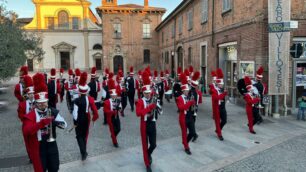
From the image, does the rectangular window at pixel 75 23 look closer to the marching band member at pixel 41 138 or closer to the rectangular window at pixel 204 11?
the rectangular window at pixel 204 11

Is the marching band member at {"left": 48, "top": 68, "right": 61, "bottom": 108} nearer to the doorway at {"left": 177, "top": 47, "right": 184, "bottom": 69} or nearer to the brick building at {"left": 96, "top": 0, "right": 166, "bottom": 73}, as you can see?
the doorway at {"left": 177, "top": 47, "right": 184, "bottom": 69}

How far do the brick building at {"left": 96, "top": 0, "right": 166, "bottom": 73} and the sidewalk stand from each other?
98.8 feet

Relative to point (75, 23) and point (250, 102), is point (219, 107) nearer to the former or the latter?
point (250, 102)

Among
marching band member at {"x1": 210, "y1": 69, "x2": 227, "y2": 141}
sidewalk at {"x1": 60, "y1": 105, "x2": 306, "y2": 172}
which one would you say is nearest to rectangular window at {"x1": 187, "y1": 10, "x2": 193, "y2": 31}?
sidewalk at {"x1": 60, "y1": 105, "x2": 306, "y2": 172}

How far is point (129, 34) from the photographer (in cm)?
3738

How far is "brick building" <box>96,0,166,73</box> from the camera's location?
120 feet

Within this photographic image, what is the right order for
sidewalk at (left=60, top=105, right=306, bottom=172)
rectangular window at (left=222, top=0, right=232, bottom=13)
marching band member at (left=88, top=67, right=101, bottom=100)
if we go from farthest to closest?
rectangular window at (left=222, top=0, right=232, bottom=13) → marching band member at (left=88, top=67, right=101, bottom=100) → sidewalk at (left=60, top=105, right=306, bottom=172)

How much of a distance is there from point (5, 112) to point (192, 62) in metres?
12.9

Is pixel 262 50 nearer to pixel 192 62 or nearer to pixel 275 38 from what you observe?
pixel 275 38

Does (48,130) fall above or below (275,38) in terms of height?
below

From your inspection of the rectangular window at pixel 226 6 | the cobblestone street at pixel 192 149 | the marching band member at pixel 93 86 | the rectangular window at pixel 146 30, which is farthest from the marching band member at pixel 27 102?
the rectangular window at pixel 146 30


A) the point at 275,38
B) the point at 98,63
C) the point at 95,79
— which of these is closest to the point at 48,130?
the point at 95,79

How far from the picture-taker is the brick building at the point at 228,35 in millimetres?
10398

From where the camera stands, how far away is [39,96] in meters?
4.52
